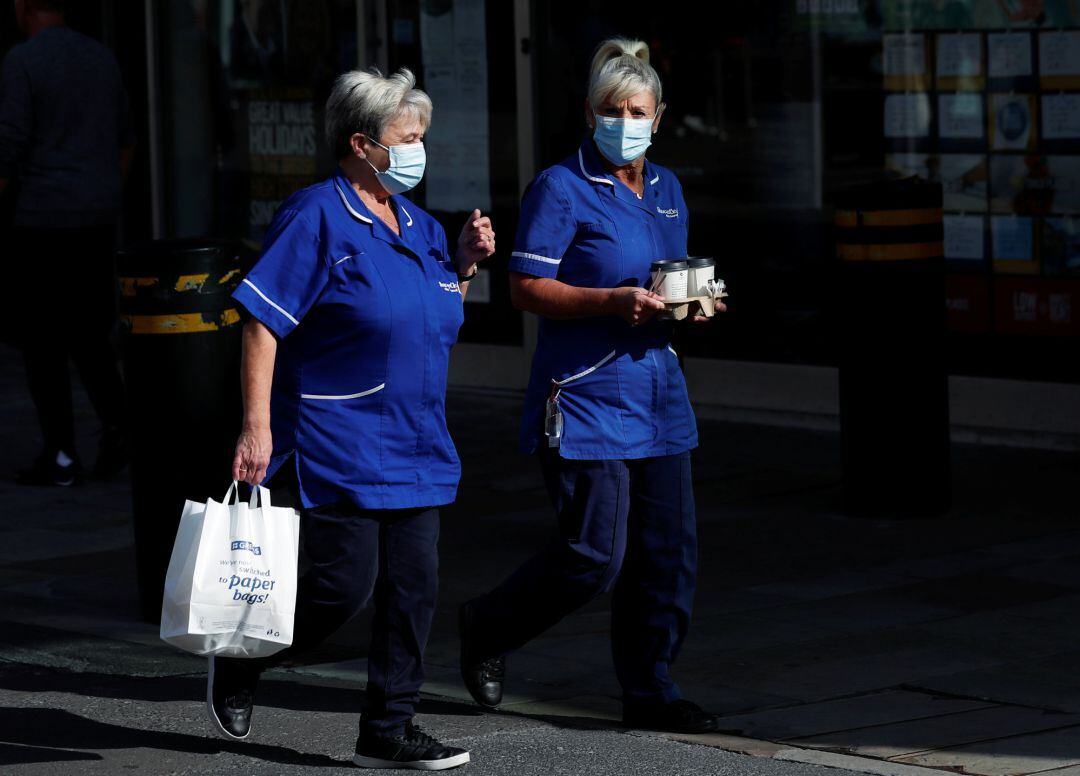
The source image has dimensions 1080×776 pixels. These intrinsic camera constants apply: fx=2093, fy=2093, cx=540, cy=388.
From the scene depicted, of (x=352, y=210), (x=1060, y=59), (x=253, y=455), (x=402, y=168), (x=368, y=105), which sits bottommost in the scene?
(x=253, y=455)

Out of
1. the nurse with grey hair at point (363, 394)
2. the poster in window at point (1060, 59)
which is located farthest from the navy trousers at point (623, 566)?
the poster in window at point (1060, 59)

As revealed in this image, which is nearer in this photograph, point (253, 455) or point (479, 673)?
point (253, 455)

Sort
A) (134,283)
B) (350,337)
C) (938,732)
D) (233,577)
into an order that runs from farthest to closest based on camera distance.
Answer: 1. (134,283)
2. (938,732)
3. (350,337)
4. (233,577)

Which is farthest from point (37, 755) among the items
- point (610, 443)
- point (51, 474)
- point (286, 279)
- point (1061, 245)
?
point (1061, 245)

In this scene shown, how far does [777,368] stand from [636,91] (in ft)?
17.7

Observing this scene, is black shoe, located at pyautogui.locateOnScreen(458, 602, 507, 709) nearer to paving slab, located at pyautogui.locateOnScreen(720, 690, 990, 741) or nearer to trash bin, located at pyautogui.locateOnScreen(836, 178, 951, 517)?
paving slab, located at pyautogui.locateOnScreen(720, 690, 990, 741)

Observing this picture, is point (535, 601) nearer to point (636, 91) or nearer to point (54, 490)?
point (636, 91)

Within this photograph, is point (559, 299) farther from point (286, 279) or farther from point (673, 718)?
point (673, 718)

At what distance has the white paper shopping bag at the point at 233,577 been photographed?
5117mm

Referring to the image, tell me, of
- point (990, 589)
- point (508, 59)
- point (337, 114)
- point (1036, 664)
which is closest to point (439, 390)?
point (337, 114)

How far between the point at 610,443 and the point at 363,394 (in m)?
0.70

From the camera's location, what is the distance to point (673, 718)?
18.2 feet

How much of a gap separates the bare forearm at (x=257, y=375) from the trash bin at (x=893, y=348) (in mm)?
3749

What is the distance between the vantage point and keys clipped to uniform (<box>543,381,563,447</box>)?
5.54 m
